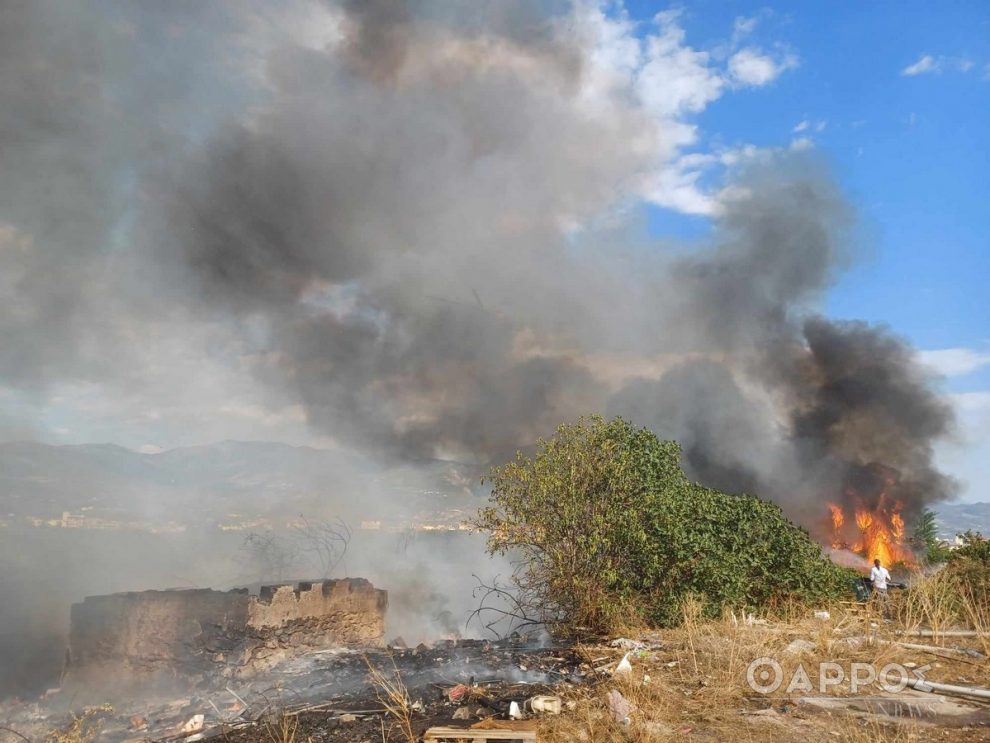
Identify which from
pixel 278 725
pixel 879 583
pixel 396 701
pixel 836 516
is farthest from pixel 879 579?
pixel 836 516

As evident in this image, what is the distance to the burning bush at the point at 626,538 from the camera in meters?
11.0

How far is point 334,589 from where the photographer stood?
1473 cm

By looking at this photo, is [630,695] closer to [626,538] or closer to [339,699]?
[339,699]

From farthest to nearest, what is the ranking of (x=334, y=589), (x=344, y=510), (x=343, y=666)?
(x=344, y=510) < (x=334, y=589) < (x=343, y=666)

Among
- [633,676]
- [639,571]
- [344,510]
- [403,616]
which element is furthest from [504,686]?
[344,510]

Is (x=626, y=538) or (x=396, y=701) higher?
(x=626, y=538)

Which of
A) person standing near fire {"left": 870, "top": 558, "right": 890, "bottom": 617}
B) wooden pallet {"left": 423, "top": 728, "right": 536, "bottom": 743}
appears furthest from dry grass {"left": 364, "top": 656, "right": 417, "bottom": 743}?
person standing near fire {"left": 870, "top": 558, "right": 890, "bottom": 617}

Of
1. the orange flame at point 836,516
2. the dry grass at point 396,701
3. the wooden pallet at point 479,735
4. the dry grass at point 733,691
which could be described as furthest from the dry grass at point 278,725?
the orange flame at point 836,516

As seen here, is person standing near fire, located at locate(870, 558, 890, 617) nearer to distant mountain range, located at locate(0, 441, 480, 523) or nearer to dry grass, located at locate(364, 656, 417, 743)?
dry grass, located at locate(364, 656, 417, 743)

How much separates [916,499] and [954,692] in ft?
163

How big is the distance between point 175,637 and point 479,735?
30.2 feet

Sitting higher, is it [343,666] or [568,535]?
[568,535]

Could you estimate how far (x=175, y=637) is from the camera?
11938 mm

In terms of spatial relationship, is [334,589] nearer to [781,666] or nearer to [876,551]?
[781,666]
